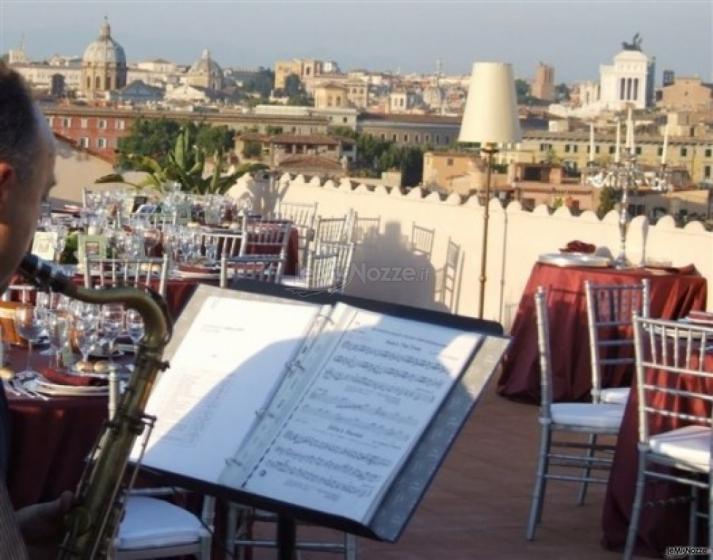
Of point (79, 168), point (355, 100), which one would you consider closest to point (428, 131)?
point (355, 100)

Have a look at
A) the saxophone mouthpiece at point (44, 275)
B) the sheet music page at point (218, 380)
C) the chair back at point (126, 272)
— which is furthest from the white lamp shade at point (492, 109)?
the saxophone mouthpiece at point (44, 275)

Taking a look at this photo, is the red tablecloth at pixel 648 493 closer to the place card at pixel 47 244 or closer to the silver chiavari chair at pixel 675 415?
the silver chiavari chair at pixel 675 415

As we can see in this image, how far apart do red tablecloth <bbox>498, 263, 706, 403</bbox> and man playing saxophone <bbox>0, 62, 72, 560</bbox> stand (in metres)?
5.86

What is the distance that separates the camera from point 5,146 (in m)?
1.55

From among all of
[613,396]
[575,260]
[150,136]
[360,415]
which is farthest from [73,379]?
[150,136]

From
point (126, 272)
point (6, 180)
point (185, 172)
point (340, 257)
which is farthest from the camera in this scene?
point (185, 172)

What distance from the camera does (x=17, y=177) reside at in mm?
1559

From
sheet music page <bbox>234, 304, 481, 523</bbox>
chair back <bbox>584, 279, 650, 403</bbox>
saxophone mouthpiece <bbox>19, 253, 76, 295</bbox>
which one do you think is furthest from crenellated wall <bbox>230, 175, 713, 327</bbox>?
saxophone mouthpiece <bbox>19, 253, 76, 295</bbox>

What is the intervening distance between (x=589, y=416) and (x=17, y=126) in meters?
3.52

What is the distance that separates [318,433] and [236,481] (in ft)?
0.51

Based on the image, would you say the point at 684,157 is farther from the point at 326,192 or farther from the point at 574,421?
the point at 574,421

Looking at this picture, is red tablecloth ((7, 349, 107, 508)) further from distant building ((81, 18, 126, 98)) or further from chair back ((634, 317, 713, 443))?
distant building ((81, 18, 126, 98))

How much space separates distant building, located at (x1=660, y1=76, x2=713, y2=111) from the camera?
113 metres

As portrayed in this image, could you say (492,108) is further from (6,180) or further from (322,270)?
(6,180)
